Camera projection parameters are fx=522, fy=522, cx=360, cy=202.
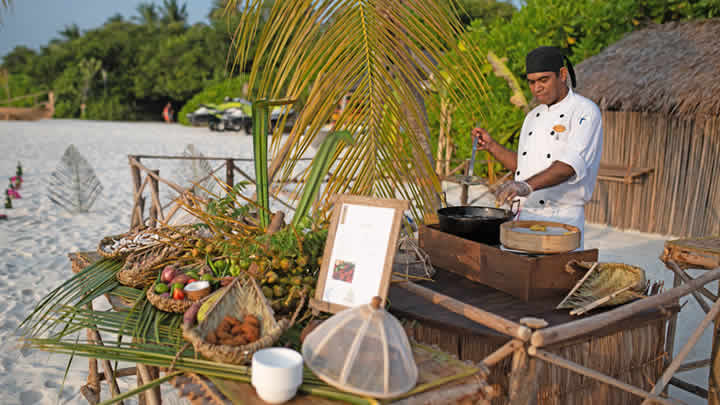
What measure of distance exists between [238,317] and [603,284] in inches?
42.1

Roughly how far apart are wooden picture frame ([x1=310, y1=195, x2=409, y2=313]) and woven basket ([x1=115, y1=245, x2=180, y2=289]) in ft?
1.98

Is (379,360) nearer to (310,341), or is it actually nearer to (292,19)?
(310,341)

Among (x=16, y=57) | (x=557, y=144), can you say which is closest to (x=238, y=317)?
(x=557, y=144)

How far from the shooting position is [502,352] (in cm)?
121

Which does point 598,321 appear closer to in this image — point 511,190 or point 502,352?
point 502,352

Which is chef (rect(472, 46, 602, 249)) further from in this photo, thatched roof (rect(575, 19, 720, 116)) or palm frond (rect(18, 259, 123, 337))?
thatched roof (rect(575, 19, 720, 116))

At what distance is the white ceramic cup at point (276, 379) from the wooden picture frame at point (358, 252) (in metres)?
0.28

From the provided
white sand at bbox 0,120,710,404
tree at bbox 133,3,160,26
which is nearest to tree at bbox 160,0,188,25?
tree at bbox 133,3,160,26

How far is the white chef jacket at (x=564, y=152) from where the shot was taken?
1984mm

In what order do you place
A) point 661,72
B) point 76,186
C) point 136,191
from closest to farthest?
1. point 136,191
2. point 661,72
3. point 76,186

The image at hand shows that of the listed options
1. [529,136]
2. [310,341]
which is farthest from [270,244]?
[529,136]

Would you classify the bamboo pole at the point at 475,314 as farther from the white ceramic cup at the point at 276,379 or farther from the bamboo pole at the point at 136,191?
the bamboo pole at the point at 136,191

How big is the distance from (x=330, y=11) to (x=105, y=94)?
1110 inches

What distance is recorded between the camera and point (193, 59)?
85.4 ft
